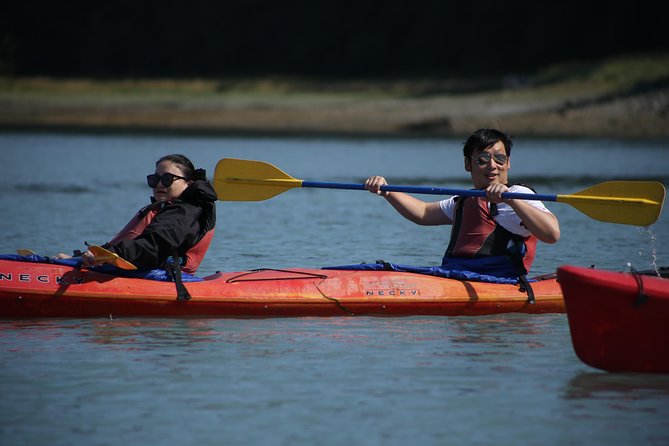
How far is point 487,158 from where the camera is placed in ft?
26.1

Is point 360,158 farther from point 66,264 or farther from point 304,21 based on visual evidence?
point 304,21

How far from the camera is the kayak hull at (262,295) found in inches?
309

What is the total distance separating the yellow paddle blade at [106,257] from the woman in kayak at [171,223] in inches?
1.7

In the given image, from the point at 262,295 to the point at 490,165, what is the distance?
160 cm

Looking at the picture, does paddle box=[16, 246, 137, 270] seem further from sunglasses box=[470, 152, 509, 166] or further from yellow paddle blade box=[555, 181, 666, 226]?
yellow paddle blade box=[555, 181, 666, 226]

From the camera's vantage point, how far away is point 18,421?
571 cm

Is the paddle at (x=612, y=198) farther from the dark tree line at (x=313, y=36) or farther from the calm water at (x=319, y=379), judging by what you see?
the dark tree line at (x=313, y=36)

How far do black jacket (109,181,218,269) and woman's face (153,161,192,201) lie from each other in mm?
54

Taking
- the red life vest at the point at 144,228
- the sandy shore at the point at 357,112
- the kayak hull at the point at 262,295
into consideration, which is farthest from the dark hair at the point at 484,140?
the sandy shore at the point at 357,112

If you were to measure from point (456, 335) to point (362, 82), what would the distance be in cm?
4098

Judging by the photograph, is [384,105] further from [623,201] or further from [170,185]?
[170,185]

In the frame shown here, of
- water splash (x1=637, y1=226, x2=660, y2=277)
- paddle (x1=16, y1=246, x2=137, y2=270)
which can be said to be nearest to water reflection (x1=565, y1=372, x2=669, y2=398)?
paddle (x1=16, y1=246, x2=137, y2=270)

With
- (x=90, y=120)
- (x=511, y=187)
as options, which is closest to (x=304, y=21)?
(x=90, y=120)

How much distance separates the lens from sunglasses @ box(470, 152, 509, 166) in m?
7.93
